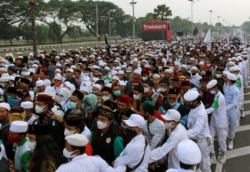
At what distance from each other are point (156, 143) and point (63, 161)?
1.53 m

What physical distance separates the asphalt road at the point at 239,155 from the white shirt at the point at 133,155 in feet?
10.4

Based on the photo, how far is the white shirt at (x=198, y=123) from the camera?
18.3 feet

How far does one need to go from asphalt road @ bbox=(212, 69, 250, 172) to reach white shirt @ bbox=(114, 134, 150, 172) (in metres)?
3.18

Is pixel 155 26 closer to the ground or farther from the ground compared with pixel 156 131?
farther from the ground

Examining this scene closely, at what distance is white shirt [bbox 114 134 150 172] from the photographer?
13.1 ft

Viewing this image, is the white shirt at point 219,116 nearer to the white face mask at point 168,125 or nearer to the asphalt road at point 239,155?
the asphalt road at point 239,155

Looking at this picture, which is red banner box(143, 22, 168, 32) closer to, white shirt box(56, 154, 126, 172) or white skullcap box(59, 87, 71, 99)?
white skullcap box(59, 87, 71, 99)

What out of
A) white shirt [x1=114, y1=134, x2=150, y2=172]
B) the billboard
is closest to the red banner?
the billboard

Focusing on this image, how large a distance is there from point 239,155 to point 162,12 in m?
63.2

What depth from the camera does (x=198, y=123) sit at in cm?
562

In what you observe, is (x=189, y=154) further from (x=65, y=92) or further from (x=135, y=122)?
(x=65, y=92)

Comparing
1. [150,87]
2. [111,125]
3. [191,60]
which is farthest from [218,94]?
[191,60]

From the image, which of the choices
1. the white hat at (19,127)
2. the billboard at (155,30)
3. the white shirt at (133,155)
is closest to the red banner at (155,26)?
the billboard at (155,30)

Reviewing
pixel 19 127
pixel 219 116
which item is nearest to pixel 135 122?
pixel 19 127
